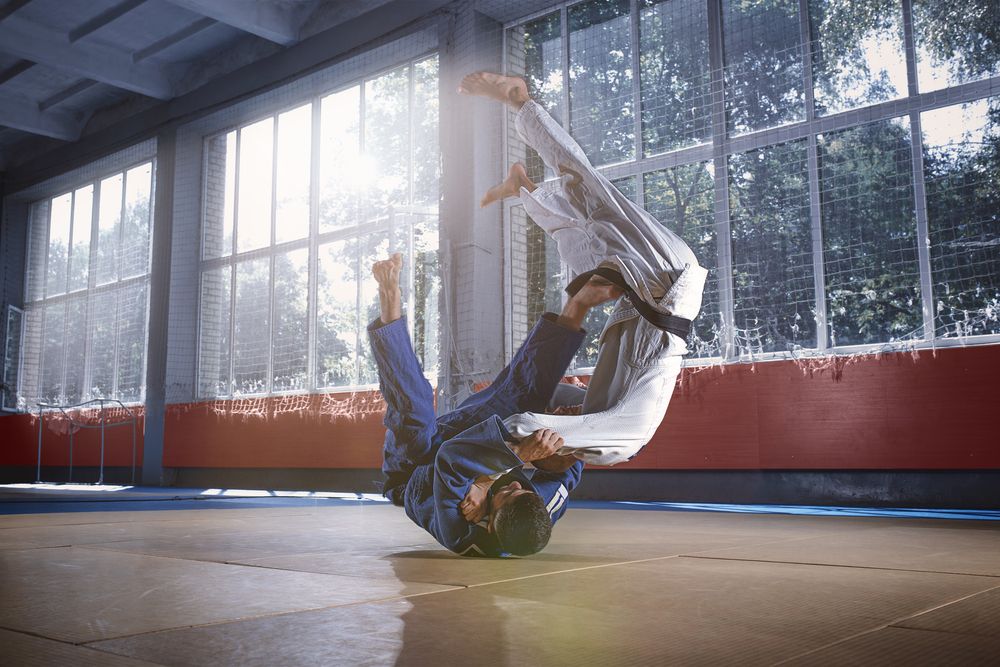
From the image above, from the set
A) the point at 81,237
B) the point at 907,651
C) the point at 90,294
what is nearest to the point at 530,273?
the point at 907,651

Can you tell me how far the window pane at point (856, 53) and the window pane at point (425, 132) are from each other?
12.1ft

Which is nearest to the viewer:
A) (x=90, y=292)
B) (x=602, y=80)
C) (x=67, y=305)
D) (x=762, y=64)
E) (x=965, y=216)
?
(x=965, y=216)

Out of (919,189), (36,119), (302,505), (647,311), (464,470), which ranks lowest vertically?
(302,505)

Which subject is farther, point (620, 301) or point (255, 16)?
point (255, 16)

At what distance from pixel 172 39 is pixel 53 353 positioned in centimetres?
531

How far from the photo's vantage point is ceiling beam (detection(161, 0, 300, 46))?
8.09 metres

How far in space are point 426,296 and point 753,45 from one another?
3642 mm

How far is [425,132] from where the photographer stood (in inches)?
332

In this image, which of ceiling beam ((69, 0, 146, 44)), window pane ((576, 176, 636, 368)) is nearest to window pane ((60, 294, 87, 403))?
ceiling beam ((69, 0, 146, 44))

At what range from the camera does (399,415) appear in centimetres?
246

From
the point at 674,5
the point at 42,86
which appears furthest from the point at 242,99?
the point at 674,5

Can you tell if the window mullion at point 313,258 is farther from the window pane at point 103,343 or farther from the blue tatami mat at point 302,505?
the window pane at point 103,343

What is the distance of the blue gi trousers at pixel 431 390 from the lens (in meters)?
2.36

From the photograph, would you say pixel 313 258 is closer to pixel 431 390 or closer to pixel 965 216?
pixel 965 216
